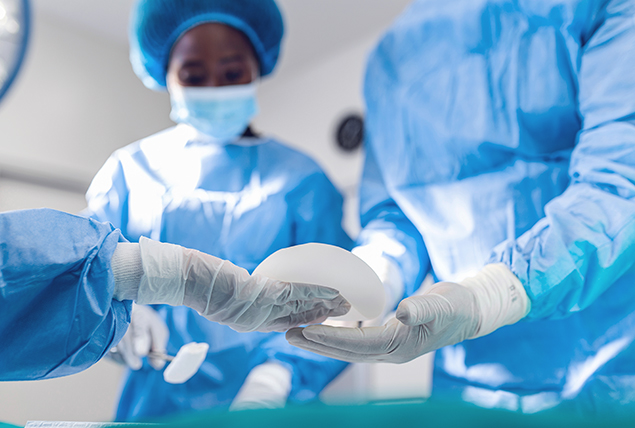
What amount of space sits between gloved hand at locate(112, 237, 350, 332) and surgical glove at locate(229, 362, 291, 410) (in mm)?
248

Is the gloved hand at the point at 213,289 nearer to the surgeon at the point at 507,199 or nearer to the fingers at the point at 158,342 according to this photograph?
the surgeon at the point at 507,199

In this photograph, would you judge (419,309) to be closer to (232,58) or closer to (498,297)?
(498,297)

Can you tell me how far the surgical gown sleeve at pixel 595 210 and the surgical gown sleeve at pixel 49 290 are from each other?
60cm

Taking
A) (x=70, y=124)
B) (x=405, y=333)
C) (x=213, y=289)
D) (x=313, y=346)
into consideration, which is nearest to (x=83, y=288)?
(x=213, y=289)

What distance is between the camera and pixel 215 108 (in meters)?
1.21

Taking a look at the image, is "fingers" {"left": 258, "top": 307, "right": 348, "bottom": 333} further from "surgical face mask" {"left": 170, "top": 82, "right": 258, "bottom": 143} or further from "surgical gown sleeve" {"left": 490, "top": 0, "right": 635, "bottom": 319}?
"surgical face mask" {"left": 170, "top": 82, "right": 258, "bottom": 143}

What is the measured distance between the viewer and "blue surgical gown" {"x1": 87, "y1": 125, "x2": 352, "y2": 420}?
1.07 m

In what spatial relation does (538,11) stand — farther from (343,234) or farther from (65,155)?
(65,155)

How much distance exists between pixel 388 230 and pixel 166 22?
0.74 m

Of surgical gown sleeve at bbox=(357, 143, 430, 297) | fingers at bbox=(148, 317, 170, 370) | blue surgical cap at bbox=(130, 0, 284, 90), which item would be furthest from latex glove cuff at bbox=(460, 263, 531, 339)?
blue surgical cap at bbox=(130, 0, 284, 90)

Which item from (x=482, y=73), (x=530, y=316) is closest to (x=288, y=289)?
(x=530, y=316)

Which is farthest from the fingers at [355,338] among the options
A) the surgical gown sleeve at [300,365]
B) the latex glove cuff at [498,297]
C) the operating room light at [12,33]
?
the operating room light at [12,33]

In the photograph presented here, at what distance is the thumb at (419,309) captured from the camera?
66cm

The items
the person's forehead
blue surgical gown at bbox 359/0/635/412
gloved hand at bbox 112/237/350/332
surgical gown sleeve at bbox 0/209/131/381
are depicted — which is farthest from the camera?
the person's forehead
